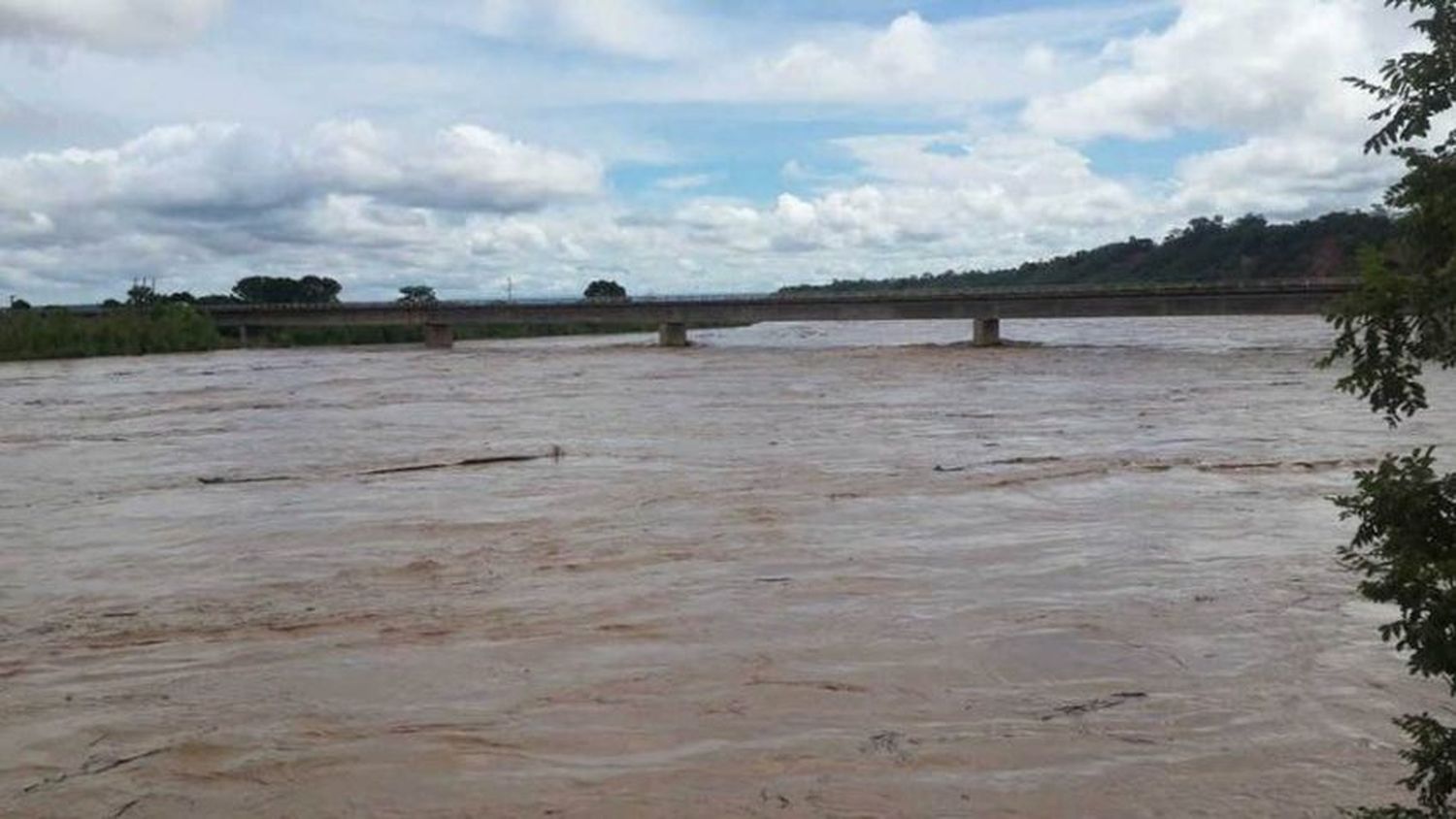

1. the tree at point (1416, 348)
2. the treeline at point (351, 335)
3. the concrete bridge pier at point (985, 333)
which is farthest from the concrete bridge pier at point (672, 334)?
the tree at point (1416, 348)

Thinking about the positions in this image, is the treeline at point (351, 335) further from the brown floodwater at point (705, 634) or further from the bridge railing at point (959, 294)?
the brown floodwater at point (705, 634)

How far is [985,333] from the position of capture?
7938 centimetres

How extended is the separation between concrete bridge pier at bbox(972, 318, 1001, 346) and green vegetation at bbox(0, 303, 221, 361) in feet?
215

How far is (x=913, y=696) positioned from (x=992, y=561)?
4487 millimetres

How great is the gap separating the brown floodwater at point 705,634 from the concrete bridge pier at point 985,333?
5532 cm

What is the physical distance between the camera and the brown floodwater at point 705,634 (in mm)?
6531

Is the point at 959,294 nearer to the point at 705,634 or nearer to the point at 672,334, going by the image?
the point at 672,334

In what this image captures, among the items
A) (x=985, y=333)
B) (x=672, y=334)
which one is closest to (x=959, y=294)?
(x=985, y=333)

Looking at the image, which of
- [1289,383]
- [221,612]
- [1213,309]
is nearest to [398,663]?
[221,612]

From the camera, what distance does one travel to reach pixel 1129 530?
13.7 m

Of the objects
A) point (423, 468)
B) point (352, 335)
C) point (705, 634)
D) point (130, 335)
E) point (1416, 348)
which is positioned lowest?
point (705, 634)

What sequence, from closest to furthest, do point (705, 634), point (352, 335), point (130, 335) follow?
point (705, 634)
point (130, 335)
point (352, 335)

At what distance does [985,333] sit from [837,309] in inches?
450

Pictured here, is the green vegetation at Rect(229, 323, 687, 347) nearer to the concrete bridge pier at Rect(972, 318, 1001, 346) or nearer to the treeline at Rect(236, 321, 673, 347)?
the treeline at Rect(236, 321, 673, 347)
